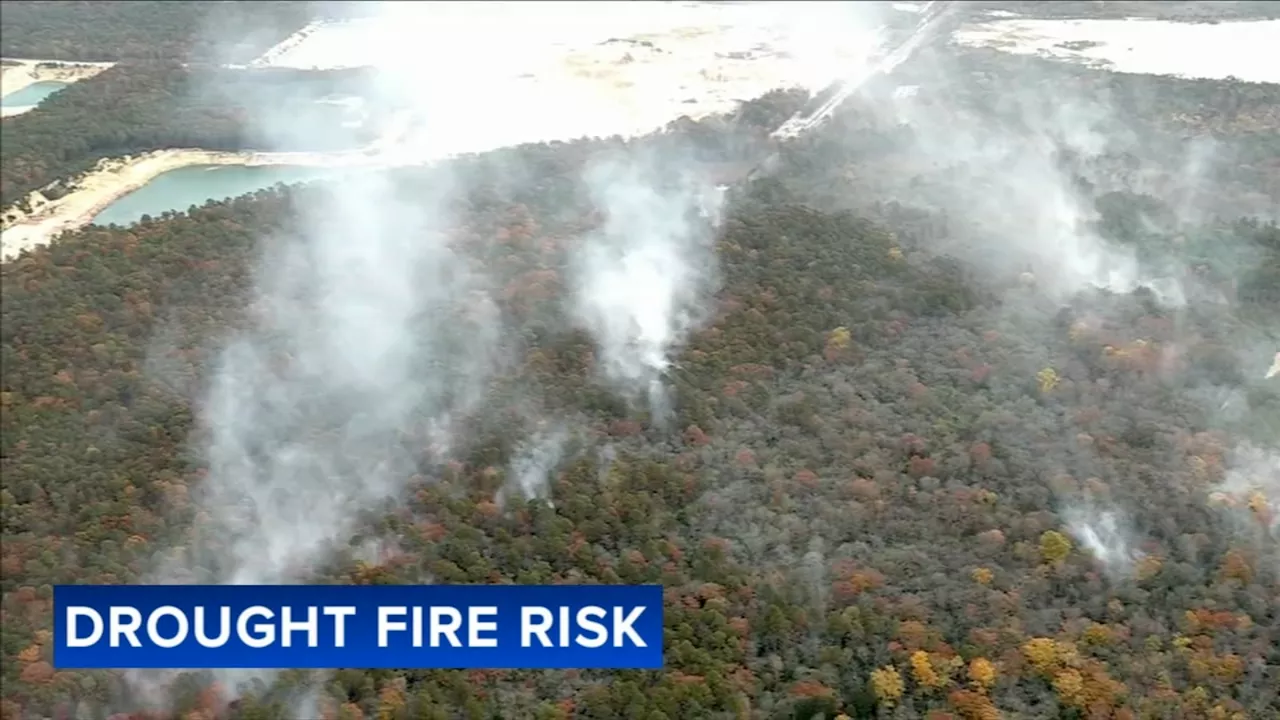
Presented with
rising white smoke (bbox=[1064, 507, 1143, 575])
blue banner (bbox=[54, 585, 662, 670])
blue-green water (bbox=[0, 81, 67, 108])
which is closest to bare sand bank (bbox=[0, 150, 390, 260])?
blue-green water (bbox=[0, 81, 67, 108])

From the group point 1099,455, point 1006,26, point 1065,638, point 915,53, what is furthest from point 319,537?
point 1006,26

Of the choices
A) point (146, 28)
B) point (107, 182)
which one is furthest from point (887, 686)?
point (146, 28)

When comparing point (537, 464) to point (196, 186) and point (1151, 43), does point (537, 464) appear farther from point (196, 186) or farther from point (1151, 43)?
point (1151, 43)

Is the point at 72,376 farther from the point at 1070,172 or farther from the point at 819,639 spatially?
the point at 1070,172

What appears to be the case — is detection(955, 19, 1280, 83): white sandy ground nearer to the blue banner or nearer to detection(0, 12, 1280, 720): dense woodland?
detection(0, 12, 1280, 720): dense woodland

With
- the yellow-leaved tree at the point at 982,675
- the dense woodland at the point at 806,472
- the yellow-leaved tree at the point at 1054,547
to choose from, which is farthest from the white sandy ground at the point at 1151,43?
the yellow-leaved tree at the point at 982,675
